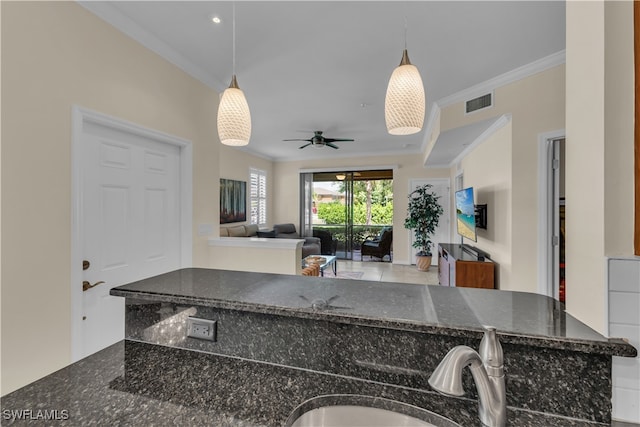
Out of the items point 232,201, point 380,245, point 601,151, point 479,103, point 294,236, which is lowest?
point 380,245

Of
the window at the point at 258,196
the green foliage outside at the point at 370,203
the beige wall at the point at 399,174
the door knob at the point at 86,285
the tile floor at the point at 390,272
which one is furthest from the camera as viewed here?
the green foliage outside at the point at 370,203

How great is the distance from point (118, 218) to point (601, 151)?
2556 millimetres

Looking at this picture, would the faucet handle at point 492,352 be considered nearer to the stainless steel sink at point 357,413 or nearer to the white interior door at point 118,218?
the stainless steel sink at point 357,413

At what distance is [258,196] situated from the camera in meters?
6.84

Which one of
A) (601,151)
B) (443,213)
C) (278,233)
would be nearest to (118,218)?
→ (601,151)

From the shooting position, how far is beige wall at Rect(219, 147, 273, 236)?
18.1 ft

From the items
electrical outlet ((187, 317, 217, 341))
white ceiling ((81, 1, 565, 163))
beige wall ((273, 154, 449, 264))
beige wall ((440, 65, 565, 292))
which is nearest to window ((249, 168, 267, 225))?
beige wall ((273, 154, 449, 264))

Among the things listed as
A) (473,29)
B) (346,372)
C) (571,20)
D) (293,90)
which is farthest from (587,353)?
(293,90)

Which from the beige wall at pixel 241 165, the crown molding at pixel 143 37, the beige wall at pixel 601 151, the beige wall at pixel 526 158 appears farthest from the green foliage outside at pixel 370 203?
the beige wall at pixel 601 151

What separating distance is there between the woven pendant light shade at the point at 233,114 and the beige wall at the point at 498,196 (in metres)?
2.73

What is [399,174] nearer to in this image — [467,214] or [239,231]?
[467,214]

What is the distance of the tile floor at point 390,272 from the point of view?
515 centimetres

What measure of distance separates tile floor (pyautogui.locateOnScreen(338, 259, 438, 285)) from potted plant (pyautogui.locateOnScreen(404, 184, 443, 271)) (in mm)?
277

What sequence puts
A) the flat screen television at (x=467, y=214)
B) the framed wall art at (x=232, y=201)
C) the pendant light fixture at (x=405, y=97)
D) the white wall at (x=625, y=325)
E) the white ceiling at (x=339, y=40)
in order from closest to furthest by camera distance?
the white wall at (x=625, y=325) < the pendant light fixture at (x=405, y=97) < the white ceiling at (x=339, y=40) < the flat screen television at (x=467, y=214) < the framed wall art at (x=232, y=201)
